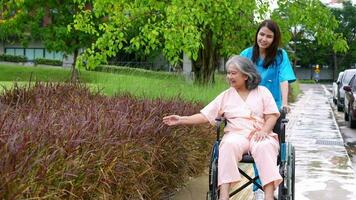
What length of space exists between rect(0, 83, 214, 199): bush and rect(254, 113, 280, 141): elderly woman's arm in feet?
3.09

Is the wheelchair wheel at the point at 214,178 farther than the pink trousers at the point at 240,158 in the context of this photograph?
Yes

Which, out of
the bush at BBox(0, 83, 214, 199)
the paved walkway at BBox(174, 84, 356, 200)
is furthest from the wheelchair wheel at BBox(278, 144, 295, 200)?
the paved walkway at BBox(174, 84, 356, 200)

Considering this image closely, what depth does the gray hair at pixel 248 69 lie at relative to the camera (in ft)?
16.4

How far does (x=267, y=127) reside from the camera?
4.98m

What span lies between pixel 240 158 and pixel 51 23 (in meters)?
33.7

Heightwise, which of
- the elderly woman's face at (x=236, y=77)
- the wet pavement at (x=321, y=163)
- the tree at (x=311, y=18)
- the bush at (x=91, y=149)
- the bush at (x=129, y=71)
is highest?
the tree at (x=311, y=18)

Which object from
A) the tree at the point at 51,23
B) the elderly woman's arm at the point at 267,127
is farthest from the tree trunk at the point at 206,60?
the tree at the point at 51,23

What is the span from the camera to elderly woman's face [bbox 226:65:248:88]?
16.4 ft

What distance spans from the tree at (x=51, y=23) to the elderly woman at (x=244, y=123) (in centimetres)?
2980

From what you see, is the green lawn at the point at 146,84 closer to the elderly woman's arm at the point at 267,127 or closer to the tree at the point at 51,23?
the elderly woman's arm at the point at 267,127

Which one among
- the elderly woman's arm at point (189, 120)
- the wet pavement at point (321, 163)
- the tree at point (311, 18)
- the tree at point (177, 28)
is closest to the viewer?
the elderly woman's arm at point (189, 120)

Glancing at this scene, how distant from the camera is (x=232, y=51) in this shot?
45.3ft

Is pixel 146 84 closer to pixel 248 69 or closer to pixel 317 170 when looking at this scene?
pixel 317 170

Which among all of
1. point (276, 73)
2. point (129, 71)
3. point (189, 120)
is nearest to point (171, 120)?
point (189, 120)
